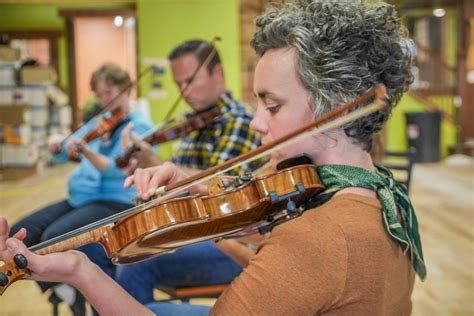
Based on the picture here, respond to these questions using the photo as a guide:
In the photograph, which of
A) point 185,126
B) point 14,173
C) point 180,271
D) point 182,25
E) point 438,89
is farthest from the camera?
point 438,89

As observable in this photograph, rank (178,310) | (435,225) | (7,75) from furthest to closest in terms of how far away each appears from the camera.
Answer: (7,75)
(435,225)
(178,310)

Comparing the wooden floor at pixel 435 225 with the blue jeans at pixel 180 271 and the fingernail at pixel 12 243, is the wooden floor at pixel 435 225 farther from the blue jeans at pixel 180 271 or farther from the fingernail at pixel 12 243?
the fingernail at pixel 12 243

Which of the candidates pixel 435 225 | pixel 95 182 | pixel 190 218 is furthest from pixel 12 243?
pixel 435 225

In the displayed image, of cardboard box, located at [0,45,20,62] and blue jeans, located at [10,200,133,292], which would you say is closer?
blue jeans, located at [10,200,133,292]

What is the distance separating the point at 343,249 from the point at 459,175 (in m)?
8.18

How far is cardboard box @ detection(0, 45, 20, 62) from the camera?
8555 millimetres

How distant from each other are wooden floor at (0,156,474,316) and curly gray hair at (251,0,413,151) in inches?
98.0

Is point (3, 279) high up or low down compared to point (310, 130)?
down

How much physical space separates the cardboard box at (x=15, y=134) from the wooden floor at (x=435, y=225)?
0.56 meters

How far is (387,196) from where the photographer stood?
3.96 ft

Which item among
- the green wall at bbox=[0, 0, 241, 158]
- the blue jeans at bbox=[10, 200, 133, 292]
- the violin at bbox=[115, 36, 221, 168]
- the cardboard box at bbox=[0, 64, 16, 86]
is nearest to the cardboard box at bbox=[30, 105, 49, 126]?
the cardboard box at bbox=[0, 64, 16, 86]

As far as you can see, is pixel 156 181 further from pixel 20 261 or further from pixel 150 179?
pixel 20 261

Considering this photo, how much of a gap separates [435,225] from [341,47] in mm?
4704

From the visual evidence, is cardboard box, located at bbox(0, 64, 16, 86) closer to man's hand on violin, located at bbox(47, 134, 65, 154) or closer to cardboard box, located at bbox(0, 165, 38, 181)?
cardboard box, located at bbox(0, 165, 38, 181)
